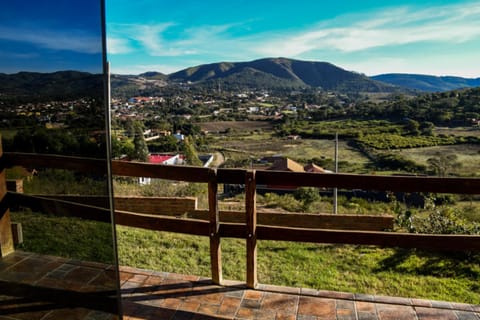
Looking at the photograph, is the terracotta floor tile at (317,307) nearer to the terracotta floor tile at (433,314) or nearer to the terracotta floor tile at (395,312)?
the terracotta floor tile at (395,312)

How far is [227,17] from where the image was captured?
49.8 m

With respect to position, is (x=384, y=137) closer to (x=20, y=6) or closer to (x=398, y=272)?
(x=398, y=272)

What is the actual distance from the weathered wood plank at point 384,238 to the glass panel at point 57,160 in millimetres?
1656

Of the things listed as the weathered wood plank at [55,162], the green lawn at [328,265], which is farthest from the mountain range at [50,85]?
A: the green lawn at [328,265]

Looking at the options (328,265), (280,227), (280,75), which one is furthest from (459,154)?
(280,75)

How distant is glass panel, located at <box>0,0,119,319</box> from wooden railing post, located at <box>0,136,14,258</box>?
1cm

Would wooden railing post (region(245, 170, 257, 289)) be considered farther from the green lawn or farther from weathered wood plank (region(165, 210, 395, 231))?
weathered wood plank (region(165, 210, 395, 231))

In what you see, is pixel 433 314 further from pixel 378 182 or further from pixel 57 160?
pixel 57 160

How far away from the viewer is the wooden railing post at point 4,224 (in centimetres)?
73

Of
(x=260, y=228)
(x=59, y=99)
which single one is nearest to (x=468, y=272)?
(x=260, y=228)

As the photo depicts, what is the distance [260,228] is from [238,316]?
0.58 metres

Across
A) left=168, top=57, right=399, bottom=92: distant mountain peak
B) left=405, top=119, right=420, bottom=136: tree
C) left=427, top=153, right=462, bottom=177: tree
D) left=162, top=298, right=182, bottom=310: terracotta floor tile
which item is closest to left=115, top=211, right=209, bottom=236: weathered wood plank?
left=162, top=298, right=182, bottom=310: terracotta floor tile

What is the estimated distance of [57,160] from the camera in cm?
73

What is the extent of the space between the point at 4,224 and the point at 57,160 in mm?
177
